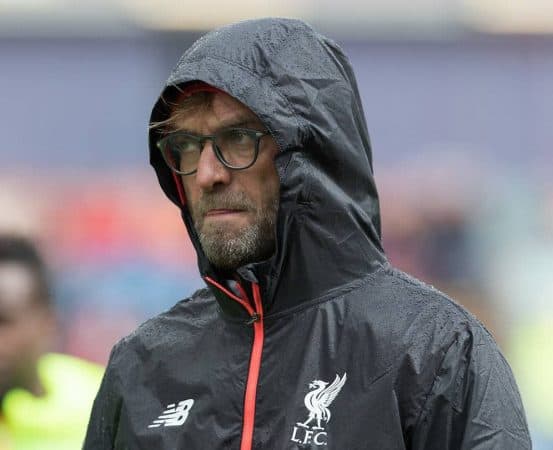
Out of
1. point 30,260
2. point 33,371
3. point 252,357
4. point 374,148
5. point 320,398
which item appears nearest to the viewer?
point 320,398

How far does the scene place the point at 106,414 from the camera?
2.44m

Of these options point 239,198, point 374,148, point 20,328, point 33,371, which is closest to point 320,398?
point 239,198

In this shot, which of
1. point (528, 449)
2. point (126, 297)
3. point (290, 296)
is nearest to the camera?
point (528, 449)

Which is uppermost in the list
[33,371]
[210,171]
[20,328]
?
[210,171]

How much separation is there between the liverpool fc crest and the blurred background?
336 centimetres

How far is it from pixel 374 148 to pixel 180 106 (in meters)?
3.22

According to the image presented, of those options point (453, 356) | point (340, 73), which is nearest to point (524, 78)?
point (340, 73)

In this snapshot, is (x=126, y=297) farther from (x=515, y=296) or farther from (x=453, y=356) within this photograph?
(x=453, y=356)

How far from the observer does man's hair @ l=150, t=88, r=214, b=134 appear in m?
2.40

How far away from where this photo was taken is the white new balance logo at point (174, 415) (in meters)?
2.26

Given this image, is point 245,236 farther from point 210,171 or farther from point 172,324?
point 172,324

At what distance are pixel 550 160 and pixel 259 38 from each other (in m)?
3.67

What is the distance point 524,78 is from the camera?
223 inches

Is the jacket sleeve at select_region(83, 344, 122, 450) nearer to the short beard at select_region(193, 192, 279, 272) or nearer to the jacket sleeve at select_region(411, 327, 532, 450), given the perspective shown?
the short beard at select_region(193, 192, 279, 272)
